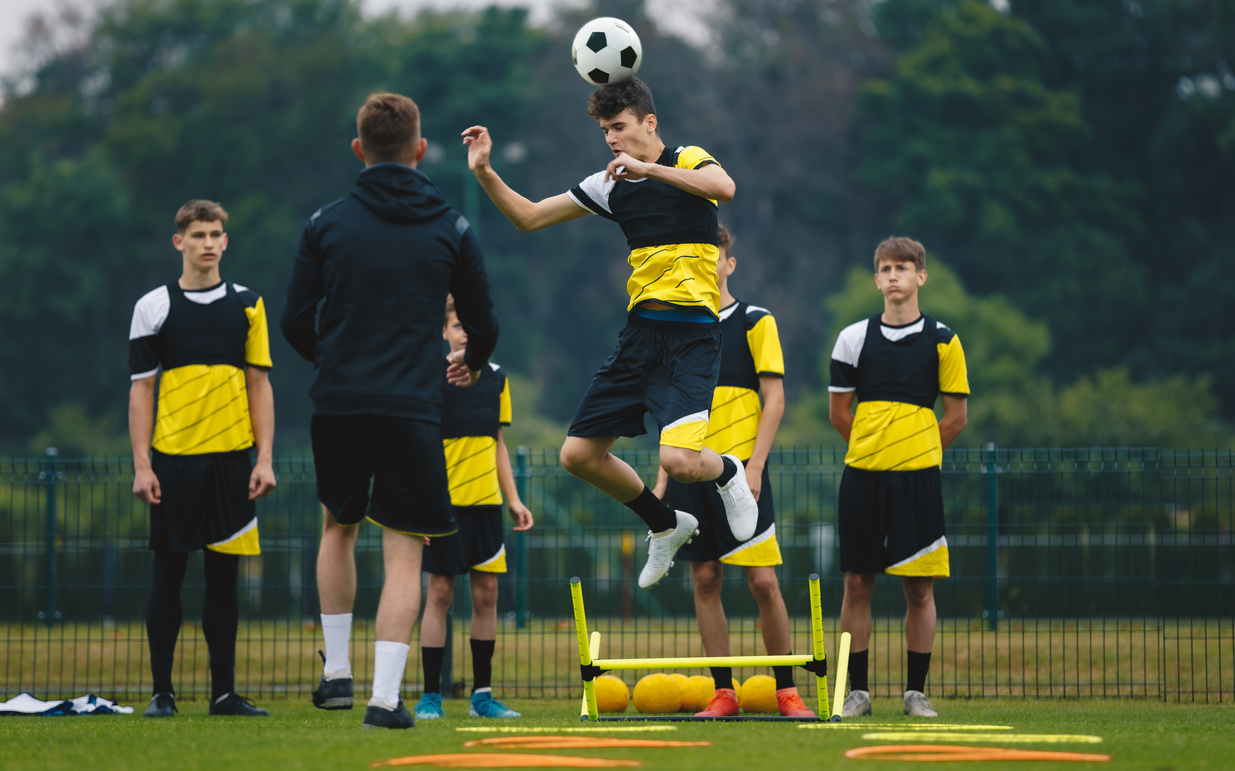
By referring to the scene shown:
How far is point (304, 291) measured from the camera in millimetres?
5406

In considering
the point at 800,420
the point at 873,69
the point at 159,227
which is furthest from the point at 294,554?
the point at 873,69

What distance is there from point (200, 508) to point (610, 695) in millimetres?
2477

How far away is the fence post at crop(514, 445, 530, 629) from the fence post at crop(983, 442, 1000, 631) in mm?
3433

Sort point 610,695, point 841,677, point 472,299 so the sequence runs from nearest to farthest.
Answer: point 472,299 < point 841,677 < point 610,695

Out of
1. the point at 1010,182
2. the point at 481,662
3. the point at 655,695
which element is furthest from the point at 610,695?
the point at 1010,182

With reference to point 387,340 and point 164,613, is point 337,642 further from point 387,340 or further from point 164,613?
point 164,613

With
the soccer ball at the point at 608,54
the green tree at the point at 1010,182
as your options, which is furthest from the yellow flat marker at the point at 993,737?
the green tree at the point at 1010,182

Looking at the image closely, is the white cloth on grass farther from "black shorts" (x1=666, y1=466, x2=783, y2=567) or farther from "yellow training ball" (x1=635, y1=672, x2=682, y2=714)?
"black shorts" (x1=666, y1=466, x2=783, y2=567)

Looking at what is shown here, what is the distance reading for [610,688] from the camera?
7.81 metres

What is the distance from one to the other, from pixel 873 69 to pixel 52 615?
46.9m

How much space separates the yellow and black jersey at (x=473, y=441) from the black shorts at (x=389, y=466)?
7.46ft

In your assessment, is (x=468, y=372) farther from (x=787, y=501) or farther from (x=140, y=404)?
(x=787, y=501)

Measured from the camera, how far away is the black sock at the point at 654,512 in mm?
6504

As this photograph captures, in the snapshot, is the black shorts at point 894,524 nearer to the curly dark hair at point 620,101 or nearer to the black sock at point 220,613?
the curly dark hair at point 620,101
